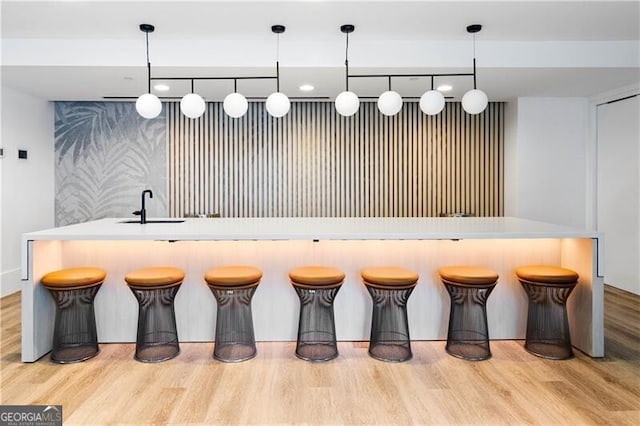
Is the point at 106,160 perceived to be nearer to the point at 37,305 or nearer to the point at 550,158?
the point at 37,305

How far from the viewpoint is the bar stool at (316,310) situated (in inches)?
125

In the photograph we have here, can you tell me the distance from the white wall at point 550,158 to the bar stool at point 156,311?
15.0ft

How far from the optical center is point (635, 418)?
2449 mm

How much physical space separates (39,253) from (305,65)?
2.77m

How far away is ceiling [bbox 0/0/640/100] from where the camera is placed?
12.1 feet

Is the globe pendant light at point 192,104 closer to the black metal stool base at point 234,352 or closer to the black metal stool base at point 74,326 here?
the black metal stool base at point 74,326

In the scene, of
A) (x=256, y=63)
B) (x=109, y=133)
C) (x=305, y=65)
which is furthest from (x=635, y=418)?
Result: (x=109, y=133)

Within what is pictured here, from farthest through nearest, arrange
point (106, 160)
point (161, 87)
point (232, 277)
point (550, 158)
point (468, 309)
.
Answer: point (106, 160) < point (550, 158) < point (161, 87) < point (468, 309) < point (232, 277)

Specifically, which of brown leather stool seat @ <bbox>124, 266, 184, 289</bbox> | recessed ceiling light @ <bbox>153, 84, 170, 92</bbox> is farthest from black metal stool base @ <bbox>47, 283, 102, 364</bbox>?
recessed ceiling light @ <bbox>153, 84, 170, 92</bbox>

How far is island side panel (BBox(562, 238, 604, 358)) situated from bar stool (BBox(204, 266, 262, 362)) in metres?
2.35

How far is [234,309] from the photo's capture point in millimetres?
3348

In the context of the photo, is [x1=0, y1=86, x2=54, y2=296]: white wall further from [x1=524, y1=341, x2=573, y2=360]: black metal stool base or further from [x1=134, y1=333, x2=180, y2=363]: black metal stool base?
[x1=524, y1=341, x2=573, y2=360]: black metal stool base

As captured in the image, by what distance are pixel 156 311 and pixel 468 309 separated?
7.55ft

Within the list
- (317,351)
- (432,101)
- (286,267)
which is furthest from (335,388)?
(432,101)
